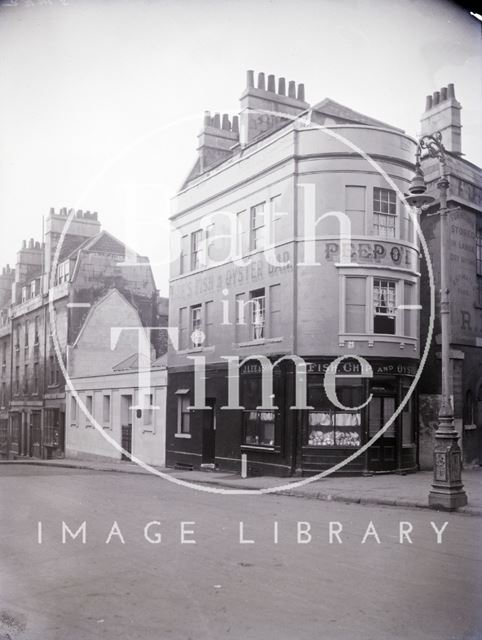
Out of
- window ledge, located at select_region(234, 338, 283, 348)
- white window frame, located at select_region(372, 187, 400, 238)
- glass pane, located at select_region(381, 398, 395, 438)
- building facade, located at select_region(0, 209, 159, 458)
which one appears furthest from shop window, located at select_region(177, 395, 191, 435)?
white window frame, located at select_region(372, 187, 400, 238)

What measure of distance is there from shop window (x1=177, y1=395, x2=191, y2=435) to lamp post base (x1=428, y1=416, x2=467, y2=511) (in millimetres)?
12441

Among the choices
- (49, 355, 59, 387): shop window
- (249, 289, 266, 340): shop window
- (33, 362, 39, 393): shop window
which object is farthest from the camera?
(49, 355, 59, 387): shop window

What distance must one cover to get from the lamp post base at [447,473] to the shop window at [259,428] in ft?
24.2

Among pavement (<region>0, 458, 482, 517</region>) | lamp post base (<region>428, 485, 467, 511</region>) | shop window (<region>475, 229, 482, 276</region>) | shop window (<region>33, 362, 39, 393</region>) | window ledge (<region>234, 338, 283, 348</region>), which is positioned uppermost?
shop window (<region>475, 229, 482, 276</region>)

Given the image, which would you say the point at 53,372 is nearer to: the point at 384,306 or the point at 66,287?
the point at 66,287

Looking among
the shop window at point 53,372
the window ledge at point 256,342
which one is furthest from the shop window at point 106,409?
the window ledge at point 256,342

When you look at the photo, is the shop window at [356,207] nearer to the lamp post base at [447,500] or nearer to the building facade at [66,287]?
the lamp post base at [447,500]

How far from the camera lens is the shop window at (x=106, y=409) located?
99.9 ft

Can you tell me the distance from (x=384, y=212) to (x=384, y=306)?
2.55 m

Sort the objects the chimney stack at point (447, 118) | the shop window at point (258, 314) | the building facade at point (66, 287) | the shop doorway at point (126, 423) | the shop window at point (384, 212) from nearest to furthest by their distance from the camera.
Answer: the shop window at point (384, 212) < the shop window at point (258, 314) < the chimney stack at point (447, 118) < the shop doorway at point (126, 423) < the building facade at point (66, 287)

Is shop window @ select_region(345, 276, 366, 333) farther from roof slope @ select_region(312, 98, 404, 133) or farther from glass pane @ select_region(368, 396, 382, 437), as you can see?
roof slope @ select_region(312, 98, 404, 133)

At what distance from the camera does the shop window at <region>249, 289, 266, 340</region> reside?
69.0 ft

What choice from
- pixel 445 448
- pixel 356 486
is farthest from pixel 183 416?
pixel 445 448

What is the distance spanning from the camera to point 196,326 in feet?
80.7
